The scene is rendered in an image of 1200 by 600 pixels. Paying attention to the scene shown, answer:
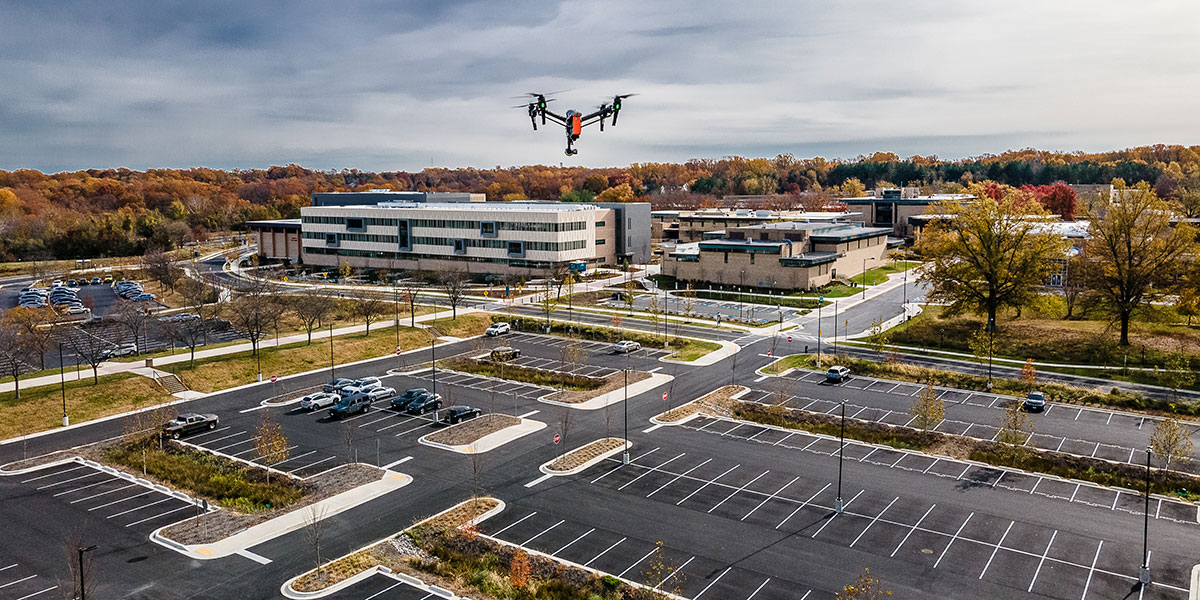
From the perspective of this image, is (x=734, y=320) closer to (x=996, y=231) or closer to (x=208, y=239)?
(x=996, y=231)

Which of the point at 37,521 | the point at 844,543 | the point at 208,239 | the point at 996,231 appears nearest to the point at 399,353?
the point at 37,521

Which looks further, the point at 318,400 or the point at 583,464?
the point at 318,400

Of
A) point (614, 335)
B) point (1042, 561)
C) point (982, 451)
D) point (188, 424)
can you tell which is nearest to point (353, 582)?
point (188, 424)

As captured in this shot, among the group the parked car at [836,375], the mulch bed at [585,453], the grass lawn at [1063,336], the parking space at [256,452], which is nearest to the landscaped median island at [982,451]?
the parked car at [836,375]

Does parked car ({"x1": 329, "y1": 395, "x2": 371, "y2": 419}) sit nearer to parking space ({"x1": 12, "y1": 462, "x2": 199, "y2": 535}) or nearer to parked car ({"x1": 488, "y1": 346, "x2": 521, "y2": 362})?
parking space ({"x1": 12, "y1": 462, "x2": 199, "y2": 535})

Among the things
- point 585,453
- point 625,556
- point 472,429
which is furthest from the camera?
point 472,429

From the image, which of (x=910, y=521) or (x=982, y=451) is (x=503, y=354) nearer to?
(x=982, y=451)

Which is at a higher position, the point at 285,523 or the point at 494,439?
the point at 494,439

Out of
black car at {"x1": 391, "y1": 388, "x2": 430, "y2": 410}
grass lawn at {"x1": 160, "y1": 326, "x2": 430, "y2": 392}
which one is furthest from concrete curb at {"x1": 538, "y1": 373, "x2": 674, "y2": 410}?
grass lawn at {"x1": 160, "y1": 326, "x2": 430, "y2": 392}
